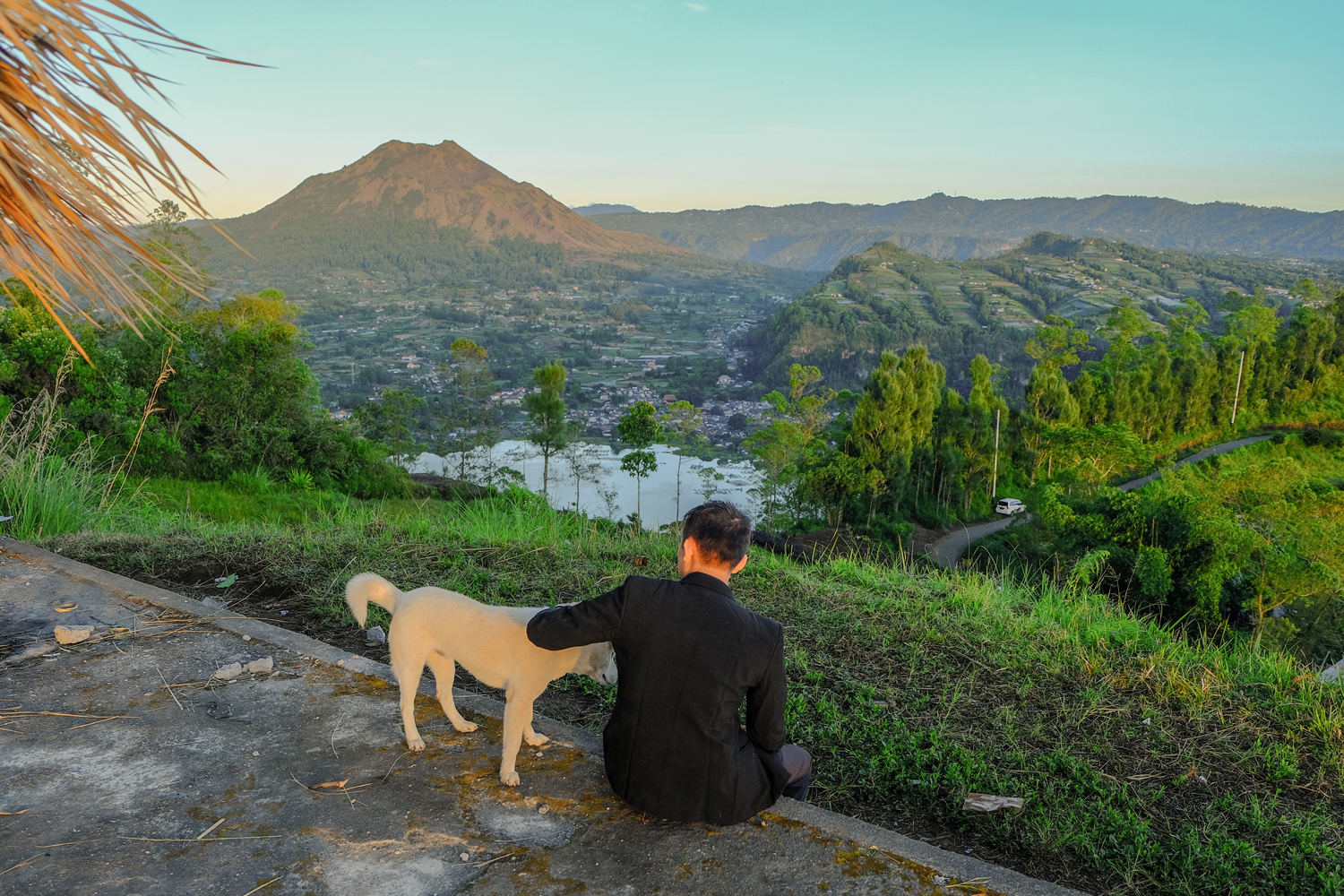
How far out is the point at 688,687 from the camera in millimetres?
2211

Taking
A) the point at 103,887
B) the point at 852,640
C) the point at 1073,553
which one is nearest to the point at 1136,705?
the point at 852,640

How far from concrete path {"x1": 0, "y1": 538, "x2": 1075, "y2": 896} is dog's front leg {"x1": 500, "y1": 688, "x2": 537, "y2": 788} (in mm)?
53

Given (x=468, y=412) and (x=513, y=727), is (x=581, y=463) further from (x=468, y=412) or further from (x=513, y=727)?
(x=513, y=727)

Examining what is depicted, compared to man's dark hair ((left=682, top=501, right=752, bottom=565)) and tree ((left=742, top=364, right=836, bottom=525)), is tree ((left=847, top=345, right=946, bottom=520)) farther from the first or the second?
man's dark hair ((left=682, top=501, right=752, bottom=565))

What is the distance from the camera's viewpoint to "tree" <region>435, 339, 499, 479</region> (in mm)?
39031

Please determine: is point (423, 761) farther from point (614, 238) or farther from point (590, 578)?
point (614, 238)

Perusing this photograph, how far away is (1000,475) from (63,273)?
131ft

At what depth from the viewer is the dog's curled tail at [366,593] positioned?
2.58 meters

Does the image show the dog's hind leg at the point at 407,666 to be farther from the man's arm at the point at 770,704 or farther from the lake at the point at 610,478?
the lake at the point at 610,478

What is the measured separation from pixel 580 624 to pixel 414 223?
161 m

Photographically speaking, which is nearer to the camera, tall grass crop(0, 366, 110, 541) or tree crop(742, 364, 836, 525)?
tall grass crop(0, 366, 110, 541)

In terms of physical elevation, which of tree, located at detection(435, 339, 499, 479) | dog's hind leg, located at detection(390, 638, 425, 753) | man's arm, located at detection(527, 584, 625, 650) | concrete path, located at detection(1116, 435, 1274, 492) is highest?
man's arm, located at detection(527, 584, 625, 650)

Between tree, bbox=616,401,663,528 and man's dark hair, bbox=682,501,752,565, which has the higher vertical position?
man's dark hair, bbox=682,501,752,565

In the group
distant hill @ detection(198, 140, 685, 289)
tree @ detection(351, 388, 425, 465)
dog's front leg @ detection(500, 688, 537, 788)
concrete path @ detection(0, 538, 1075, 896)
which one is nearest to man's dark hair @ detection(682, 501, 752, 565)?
dog's front leg @ detection(500, 688, 537, 788)
